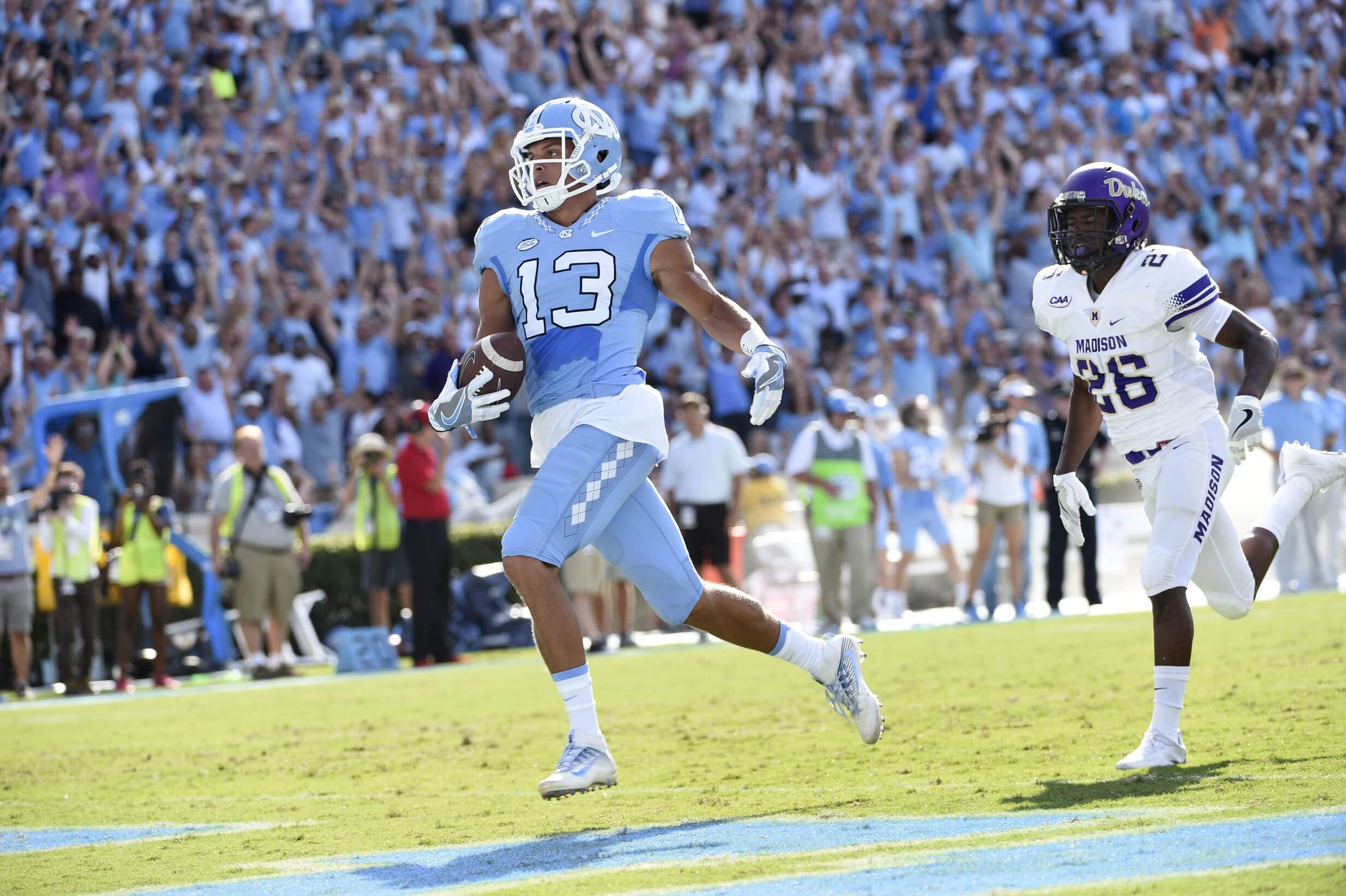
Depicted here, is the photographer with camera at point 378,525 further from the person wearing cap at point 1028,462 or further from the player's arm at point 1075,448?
the player's arm at point 1075,448

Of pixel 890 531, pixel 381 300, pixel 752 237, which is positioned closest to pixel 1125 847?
pixel 890 531

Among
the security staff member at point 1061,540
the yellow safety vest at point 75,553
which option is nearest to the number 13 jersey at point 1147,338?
the security staff member at point 1061,540

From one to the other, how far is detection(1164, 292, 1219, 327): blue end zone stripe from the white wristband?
1.37 metres

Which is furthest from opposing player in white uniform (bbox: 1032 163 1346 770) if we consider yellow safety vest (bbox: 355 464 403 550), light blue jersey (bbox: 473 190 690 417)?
yellow safety vest (bbox: 355 464 403 550)

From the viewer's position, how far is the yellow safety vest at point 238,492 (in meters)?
13.0

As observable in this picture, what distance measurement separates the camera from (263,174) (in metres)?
16.4

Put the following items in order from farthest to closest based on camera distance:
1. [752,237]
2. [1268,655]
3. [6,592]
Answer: [752,237]
[6,592]
[1268,655]

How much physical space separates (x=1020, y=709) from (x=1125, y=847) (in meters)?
3.50

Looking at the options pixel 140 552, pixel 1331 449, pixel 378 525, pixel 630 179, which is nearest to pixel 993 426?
pixel 1331 449

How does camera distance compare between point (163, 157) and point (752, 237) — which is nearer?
point (163, 157)

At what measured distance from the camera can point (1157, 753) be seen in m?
5.39

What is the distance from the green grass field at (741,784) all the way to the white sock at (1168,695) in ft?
0.51

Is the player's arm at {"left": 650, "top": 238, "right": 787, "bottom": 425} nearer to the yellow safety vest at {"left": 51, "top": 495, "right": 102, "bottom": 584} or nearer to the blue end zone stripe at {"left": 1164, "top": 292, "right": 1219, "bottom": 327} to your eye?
the blue end zone stripe at {"left": 1164, "top": 292, "right": 1219, "bottom": 327}

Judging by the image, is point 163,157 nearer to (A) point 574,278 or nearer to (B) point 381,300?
(B) point 381,300
